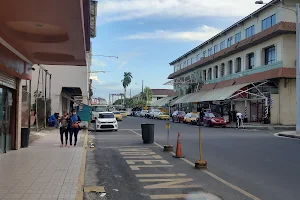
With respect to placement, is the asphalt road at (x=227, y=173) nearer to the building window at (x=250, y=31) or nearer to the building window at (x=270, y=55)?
the building window at (x=270, y=55)

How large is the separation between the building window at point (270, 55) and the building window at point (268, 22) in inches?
97.4

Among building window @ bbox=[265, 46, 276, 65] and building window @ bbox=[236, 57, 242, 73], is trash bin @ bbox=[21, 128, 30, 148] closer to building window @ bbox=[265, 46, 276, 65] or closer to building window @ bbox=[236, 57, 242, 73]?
building window @ bbox=[265, 46, 276, 65]

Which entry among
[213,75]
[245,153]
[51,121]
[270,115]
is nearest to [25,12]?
[245,153]

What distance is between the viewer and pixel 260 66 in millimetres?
39469

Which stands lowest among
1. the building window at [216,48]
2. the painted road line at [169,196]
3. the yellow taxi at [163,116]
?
the painted road line at [169,196]

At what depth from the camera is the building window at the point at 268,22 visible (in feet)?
124

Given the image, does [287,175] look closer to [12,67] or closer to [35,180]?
[35,180]

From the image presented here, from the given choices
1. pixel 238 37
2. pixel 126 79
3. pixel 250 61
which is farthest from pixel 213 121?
pixel 126 79

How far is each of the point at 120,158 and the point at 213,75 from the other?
44.5 m

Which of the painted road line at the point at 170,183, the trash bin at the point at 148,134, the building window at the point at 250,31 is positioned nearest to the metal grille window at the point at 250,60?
the building window at the point at 250,31

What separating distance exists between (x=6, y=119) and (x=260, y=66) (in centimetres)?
3192

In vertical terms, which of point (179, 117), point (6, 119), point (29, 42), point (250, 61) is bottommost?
point (179, 117)

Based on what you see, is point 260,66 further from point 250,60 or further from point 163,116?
point 163,116

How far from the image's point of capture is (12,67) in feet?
39.5
